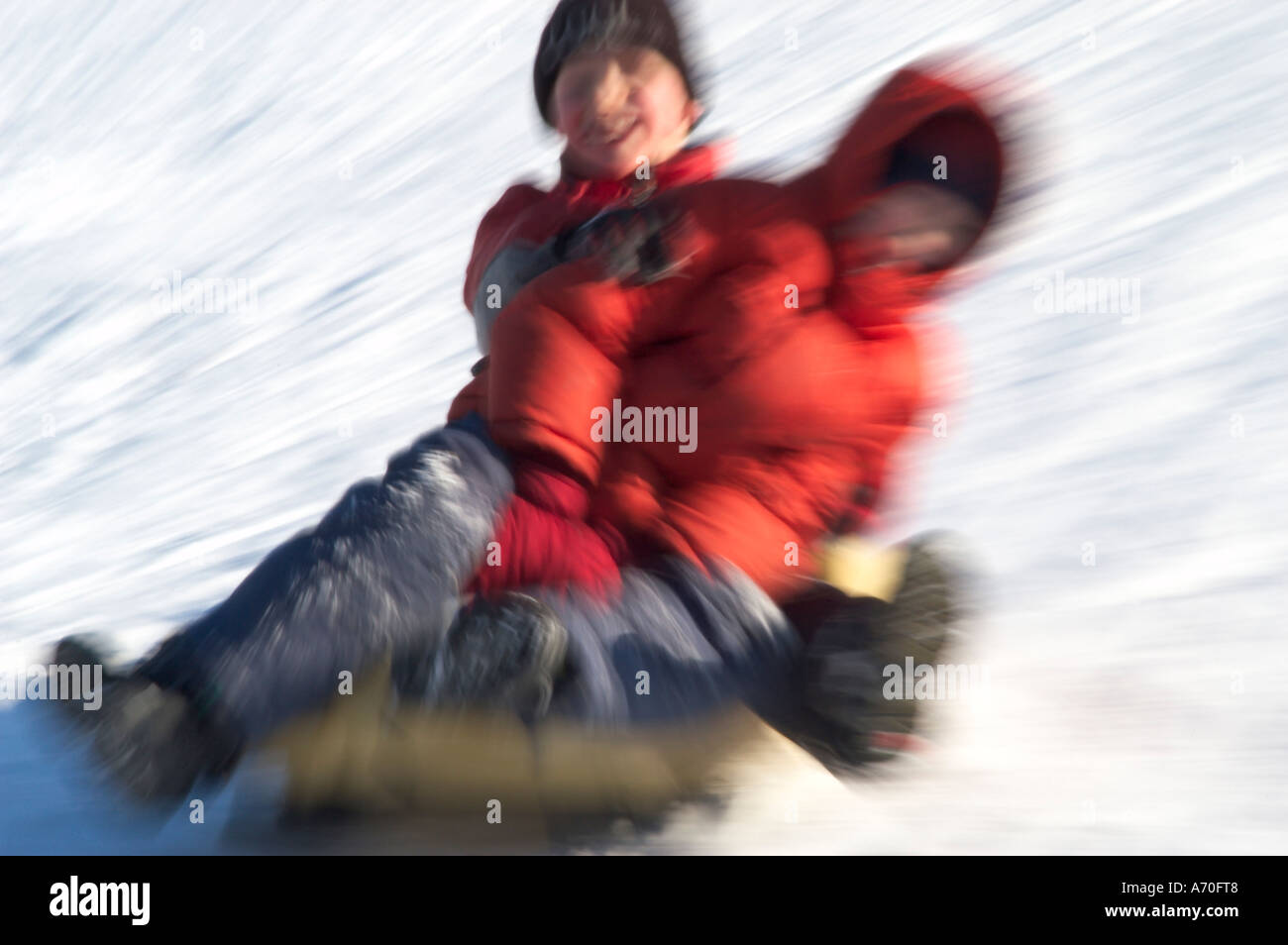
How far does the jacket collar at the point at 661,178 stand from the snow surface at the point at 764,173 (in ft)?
0.16

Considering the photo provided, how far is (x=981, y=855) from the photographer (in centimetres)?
110

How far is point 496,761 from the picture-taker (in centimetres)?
107

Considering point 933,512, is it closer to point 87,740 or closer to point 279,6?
point 87,740

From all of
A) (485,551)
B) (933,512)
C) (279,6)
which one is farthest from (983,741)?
(279,6)

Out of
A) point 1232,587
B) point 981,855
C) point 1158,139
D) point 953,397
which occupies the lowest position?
point 981,855

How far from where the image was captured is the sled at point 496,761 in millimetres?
A: 1063

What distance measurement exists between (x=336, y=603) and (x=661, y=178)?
1.79 ft

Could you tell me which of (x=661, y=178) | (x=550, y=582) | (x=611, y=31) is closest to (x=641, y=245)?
(x=661, y=178)

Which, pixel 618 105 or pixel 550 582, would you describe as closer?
pixel 550 582

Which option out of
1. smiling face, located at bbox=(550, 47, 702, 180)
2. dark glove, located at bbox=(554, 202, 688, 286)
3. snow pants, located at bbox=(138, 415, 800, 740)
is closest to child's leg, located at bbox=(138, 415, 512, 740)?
snow pants, located at bbox=(138, 415, 800, 740)

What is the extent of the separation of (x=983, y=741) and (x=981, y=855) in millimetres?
142

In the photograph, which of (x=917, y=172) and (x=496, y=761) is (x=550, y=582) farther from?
(x=917, y=172)

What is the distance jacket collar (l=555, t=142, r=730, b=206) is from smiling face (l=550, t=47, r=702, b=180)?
14 mm

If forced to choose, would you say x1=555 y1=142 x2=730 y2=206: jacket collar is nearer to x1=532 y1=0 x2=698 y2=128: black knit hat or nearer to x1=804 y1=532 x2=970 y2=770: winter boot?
x1=532 y1=0 x2=698 y2=128: black knit hat
